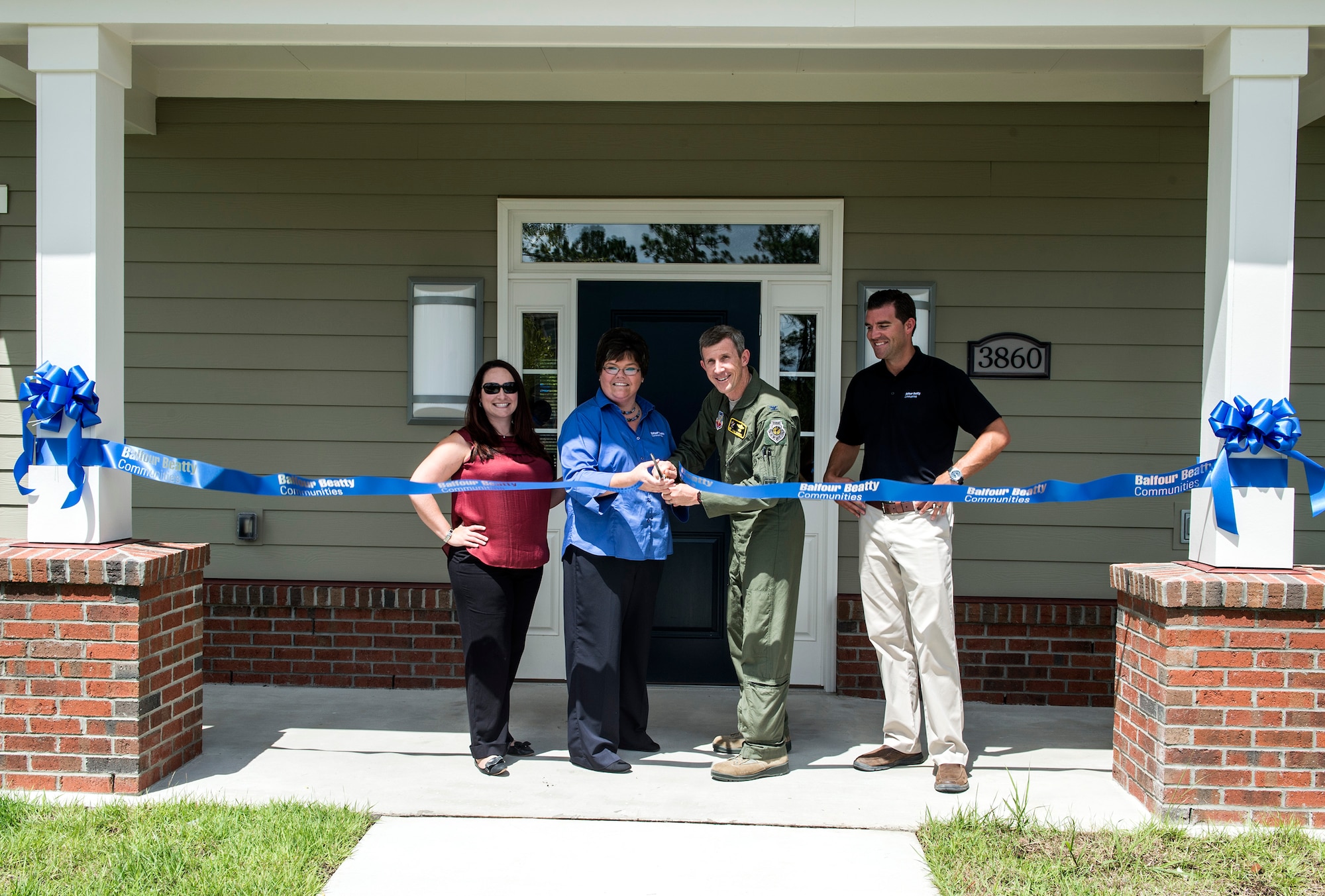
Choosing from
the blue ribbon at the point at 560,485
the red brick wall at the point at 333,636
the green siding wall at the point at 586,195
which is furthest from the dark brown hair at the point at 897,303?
the red brick wall at the point at 333,636

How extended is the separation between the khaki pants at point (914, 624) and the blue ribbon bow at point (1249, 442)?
89 centimetres

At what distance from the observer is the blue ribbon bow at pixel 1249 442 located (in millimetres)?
3123

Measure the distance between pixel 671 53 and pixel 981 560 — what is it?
9.25 feet

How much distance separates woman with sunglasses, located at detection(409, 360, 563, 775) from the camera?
3531 millimetres

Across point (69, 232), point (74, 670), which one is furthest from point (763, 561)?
point (69, 232)

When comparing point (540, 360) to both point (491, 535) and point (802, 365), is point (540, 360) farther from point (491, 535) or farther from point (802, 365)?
point (491, 535)

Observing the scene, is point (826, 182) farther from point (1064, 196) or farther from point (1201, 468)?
point (1201, 468)

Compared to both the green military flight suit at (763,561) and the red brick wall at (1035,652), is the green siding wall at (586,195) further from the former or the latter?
the green military flight suit at (763,561)

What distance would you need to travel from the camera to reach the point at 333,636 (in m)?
4.77

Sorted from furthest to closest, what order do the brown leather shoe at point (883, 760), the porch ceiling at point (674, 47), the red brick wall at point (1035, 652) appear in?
the red brick wall at point (1035, 652) < the brown leather shoe at point (883, 760) < the porch ceiling at point (674, 47)

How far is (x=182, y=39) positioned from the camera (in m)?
3.56

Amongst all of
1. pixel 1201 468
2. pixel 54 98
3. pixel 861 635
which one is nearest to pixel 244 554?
pixel 54 98

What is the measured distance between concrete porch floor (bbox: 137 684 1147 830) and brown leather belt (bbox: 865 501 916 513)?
99 centimetres

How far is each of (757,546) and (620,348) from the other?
0.90 meters
